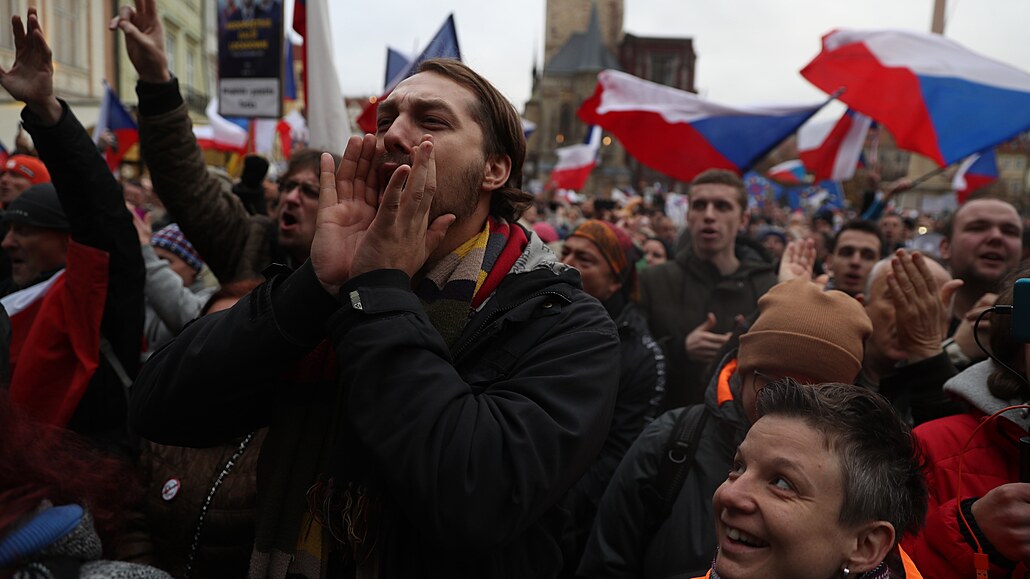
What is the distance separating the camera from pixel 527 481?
1.39m

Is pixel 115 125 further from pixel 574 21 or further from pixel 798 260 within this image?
pixel 574 21

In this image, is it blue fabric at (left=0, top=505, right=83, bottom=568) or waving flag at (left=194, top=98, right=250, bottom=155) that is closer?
blue fabric at (left=0, top=505, right=83, bottom=568)

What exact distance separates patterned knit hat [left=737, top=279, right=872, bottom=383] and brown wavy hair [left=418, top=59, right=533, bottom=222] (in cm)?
84

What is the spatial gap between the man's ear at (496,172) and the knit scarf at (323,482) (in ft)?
0.62

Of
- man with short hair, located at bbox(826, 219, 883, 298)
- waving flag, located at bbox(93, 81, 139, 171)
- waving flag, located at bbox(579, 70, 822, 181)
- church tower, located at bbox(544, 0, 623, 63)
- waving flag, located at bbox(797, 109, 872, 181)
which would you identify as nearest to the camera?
man with short hair, located at bbox(826, 219, 883, 298)

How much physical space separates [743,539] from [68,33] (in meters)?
24.4

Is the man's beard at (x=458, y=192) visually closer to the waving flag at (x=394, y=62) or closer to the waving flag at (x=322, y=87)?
the waving flag at (x=322, y=87)

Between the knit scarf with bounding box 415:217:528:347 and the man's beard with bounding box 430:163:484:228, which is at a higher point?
the man's beard with bounding box 430:163:484:228

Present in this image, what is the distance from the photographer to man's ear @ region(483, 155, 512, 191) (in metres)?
Result: 1.82

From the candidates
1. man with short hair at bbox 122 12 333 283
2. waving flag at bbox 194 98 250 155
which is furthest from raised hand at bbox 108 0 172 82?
waving flag at bbox 194 98 250 155

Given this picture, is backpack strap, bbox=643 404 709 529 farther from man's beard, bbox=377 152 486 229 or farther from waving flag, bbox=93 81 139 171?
waving flag, bbox=93 81 139 171

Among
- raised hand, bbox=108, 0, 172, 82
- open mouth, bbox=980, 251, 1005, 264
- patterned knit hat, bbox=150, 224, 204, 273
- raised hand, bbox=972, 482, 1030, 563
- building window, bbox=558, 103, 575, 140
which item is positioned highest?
raised hand, bbox=108, 0, 172, 82

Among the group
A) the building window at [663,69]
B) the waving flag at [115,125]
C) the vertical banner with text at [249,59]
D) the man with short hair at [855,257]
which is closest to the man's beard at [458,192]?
the man with short hair at [855,257]

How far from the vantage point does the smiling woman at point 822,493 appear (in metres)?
1.47
